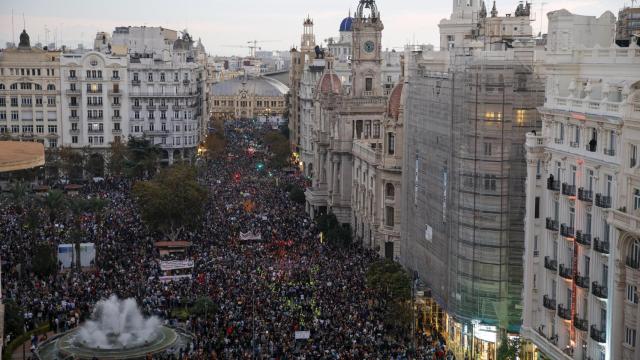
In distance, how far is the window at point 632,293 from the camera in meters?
33.8

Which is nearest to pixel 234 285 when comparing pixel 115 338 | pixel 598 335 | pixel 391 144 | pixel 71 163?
pixel 115 338

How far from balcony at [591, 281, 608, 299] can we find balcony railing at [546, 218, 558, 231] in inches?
162

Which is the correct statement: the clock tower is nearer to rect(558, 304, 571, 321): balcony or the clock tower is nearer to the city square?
the city square

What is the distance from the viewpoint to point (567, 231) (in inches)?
1523

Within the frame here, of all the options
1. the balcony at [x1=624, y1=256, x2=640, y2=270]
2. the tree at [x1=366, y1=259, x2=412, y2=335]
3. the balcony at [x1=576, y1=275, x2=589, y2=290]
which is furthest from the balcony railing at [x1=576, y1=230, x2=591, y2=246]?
the tree at [x1=366, y1=259, x2=412, y2=335]

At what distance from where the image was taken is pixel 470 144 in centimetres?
4672

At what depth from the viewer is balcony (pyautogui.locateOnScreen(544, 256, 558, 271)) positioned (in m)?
39.8

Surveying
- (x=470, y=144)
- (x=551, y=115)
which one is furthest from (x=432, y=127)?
(x=551, y=115)

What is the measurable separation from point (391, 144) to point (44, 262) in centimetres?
2586

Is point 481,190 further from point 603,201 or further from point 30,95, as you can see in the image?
point 30,95

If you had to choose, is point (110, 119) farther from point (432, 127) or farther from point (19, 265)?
point (432, 127)

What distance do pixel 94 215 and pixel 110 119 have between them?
131ft

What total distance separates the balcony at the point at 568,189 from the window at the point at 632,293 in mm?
5249

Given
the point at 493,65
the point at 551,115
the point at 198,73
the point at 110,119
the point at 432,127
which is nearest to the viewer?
the point at 551,115
